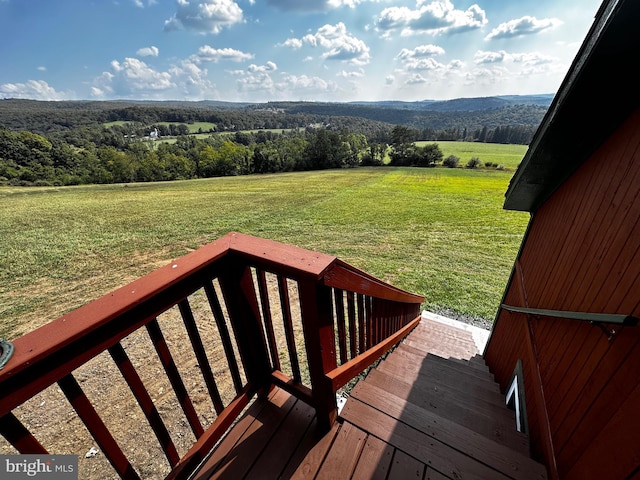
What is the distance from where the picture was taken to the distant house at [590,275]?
1231mm

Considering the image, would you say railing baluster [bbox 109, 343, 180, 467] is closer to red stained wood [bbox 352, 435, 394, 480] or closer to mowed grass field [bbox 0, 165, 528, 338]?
red stained wood [bbox 352, 435, 394, 480]

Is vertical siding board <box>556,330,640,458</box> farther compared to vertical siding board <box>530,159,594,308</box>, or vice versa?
vertical siding board <box>530,159,594,308</box>

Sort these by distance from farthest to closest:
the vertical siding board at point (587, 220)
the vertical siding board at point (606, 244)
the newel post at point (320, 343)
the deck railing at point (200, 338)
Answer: the vertical siding board at point (587, 220), the vertical siding board at point (606, 244), the newel post at point (320, 343), the deck railing at point (200, 338)

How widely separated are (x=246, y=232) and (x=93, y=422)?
395 inches

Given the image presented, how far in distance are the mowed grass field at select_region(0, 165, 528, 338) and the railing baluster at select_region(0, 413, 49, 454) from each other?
20.0 ft

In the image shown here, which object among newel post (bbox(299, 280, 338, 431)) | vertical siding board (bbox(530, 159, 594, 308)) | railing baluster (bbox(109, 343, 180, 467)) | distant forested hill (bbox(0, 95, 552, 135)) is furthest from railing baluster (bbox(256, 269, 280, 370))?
distant forested hill (bbox(0, 95, 552, 135))

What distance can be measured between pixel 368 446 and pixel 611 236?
1872 millimetres

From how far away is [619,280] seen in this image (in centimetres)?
140

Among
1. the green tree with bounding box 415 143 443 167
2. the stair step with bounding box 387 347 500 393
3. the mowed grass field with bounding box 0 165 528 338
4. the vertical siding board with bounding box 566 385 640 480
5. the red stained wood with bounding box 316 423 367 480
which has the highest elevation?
the vertical siding board with bounding box 566 385 640 480

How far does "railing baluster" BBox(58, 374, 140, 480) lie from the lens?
0.93 meters

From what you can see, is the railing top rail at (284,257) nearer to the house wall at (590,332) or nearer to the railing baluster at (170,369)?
the railing baluster at (170,369)

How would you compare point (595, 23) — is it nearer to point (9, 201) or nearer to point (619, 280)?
point (619, 280)

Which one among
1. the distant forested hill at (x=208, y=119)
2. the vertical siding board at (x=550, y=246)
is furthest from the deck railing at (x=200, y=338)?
the distant forested hill at (x=208, y=119)

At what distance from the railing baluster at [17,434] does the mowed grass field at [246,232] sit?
608 cm
